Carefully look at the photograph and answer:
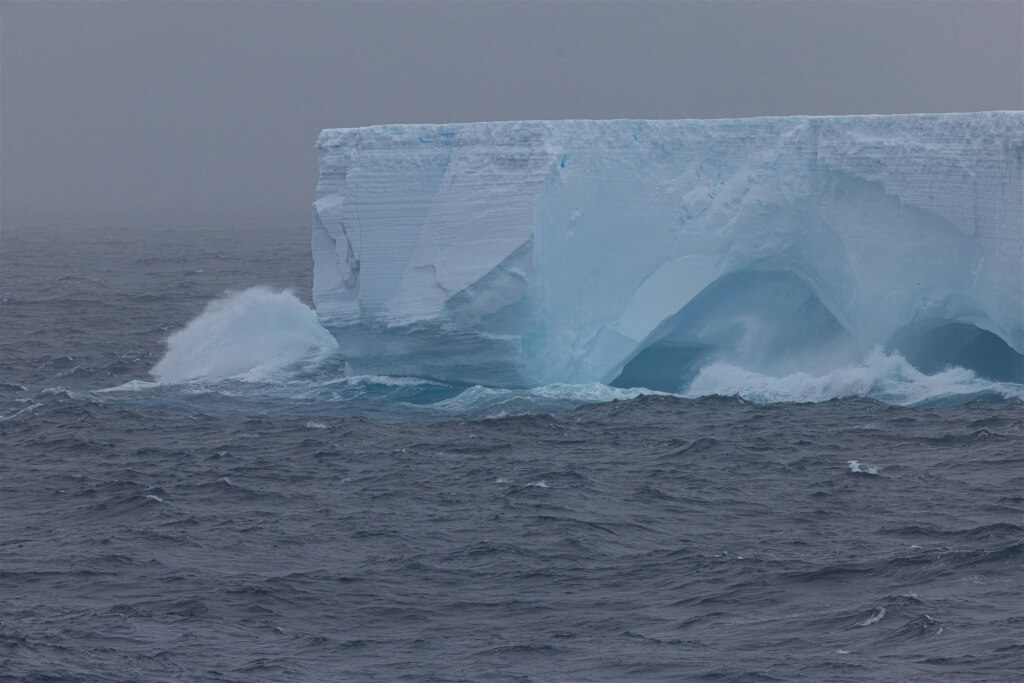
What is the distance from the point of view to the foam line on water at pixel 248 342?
75.6 ft

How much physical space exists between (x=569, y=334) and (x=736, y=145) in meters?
4.24

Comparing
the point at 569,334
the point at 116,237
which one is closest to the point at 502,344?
the point at 569,334

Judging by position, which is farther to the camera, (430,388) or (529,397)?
(430,388)

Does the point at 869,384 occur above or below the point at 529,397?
above

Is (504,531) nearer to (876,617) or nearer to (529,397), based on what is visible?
(876,617)

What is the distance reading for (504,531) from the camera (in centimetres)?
1347

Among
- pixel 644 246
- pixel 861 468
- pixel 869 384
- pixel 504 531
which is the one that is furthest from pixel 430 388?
pixel 861 468

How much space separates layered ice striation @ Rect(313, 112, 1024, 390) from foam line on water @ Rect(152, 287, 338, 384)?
307cm

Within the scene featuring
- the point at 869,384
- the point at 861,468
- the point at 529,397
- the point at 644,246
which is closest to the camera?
the point at 861,468

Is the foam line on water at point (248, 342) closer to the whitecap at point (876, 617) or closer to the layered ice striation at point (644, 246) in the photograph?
the layered ice striation at point (644, 246)

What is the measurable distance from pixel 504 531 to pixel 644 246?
27.5 ft

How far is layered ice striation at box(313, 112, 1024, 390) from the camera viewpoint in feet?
63.6

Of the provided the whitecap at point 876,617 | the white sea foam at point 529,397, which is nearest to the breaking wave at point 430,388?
the white sea foam at point 529,397

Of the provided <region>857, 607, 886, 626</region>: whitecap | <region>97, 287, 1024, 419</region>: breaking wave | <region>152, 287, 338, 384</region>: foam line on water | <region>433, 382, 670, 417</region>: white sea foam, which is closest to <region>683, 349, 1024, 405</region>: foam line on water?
<region>97, 287, 1024, 419</region>: breaking wave
